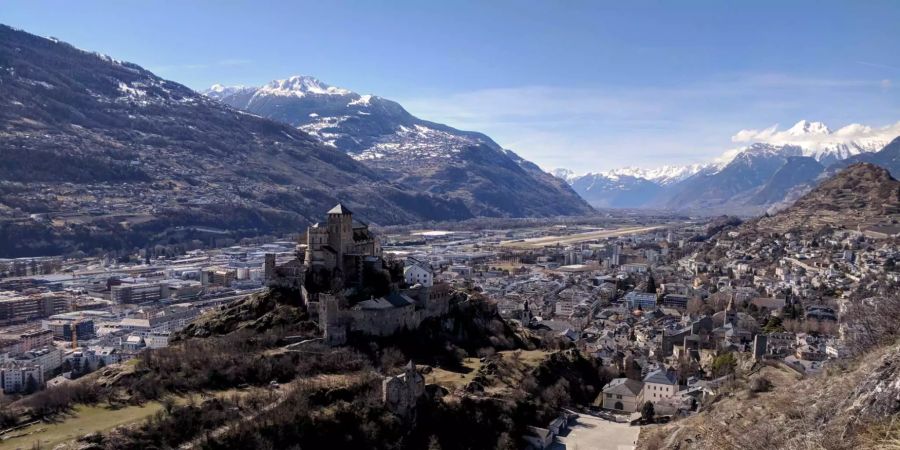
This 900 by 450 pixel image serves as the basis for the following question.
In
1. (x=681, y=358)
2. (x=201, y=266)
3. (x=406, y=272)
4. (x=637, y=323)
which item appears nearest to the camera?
(x=406, y=272)

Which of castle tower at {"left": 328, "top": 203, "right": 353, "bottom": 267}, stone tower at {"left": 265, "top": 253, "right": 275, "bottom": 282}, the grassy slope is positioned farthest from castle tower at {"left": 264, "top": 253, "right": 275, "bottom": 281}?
the grassy slope

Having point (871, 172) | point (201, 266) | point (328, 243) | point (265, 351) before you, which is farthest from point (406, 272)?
point (871, 172)

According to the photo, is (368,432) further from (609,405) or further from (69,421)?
(609,405)

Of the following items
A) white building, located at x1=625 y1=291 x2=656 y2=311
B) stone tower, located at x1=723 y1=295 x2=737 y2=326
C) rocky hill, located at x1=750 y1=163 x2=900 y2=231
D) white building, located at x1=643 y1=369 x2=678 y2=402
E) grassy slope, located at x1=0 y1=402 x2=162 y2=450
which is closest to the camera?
grassy slope, located at x1=0 y1=402 x2=162 y2=450

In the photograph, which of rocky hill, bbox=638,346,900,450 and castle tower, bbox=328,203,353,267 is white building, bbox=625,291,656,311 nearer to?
castle tower, bbox=328,203,353,267

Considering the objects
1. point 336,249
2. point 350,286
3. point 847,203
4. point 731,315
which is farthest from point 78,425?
point 847,203

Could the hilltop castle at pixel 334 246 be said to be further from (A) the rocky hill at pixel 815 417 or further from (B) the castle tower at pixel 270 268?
(A) the rocky hill at pixel 815 417
